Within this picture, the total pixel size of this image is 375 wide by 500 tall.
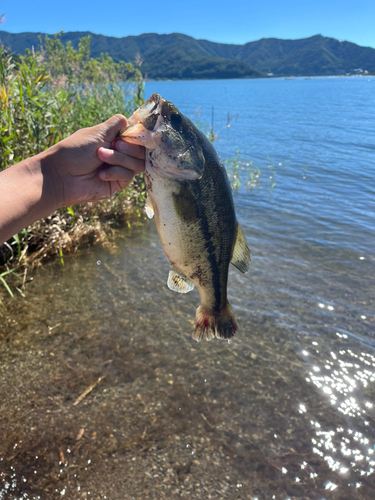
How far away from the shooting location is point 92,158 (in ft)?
8.93

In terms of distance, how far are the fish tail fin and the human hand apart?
1.32 metres

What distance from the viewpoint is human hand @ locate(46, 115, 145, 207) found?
8.53 ft

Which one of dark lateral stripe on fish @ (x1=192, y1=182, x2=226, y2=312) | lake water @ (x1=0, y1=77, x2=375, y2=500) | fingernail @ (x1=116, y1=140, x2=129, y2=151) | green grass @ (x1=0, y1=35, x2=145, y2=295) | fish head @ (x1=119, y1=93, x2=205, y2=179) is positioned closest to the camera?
fish head @ (x1=119, y1=93, x2=205, y2=179)

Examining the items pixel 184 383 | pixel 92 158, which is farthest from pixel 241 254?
pixel 184 383

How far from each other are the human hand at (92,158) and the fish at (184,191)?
312 mm

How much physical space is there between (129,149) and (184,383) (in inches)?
127

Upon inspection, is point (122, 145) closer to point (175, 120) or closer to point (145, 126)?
point (145, 126)

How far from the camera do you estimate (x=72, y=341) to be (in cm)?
505

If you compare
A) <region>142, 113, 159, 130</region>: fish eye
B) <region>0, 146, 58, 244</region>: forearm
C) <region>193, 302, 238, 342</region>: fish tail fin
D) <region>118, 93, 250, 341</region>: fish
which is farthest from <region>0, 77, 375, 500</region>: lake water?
<region>142, 113, 159, 130</region>: fish eye

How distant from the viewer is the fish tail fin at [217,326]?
270cm

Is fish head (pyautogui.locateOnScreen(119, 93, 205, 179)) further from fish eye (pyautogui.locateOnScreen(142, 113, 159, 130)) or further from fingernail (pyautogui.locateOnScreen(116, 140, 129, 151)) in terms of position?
fingernail (pyautogui.locateOnScreen(116, 140, 129, 151))

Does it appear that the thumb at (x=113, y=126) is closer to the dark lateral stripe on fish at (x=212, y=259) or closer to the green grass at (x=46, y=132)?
the dark lateral stripe on fish at (x=212, y=259)

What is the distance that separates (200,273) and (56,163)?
4.88 ft

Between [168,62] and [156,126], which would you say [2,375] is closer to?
[156,126]
